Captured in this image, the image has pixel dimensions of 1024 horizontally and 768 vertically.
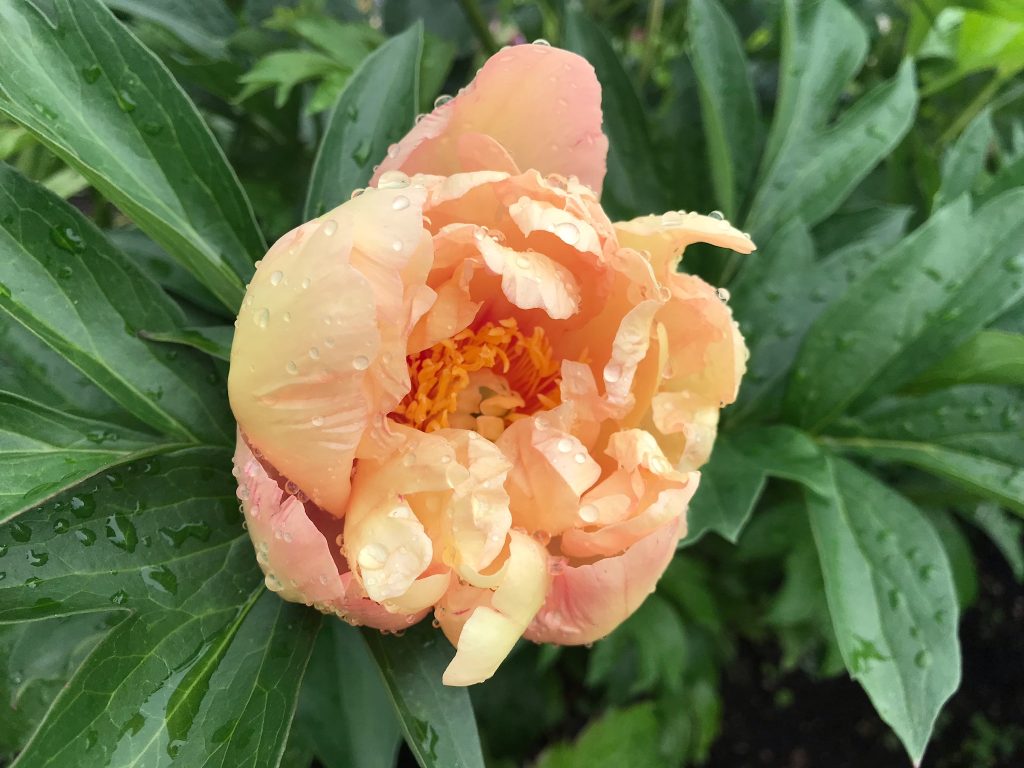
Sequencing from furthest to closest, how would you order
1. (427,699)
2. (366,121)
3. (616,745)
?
(616,745)
(366,121)
(427,699)

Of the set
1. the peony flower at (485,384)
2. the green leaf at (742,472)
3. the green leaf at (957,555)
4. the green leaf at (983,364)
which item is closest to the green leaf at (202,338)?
the peony flower at (485,384)

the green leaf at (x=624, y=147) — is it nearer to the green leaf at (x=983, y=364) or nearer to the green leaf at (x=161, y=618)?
the green leaf at (x=983, y=364)

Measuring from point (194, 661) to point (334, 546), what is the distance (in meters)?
0.10

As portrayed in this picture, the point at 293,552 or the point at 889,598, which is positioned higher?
the point at 293,552

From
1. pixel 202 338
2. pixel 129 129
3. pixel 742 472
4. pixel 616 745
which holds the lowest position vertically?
pixel 616 745

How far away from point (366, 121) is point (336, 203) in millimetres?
66

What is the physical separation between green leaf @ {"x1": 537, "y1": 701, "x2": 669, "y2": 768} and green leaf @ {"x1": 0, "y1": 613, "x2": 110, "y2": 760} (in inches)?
32.5

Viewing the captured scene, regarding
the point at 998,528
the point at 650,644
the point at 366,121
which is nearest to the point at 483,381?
the point at 366,121

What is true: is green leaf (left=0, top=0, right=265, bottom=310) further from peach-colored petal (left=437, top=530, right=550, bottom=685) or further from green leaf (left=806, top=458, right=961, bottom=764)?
green leaf (left=806, top=458, right=961, bottom=764)

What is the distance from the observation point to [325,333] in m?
0.38

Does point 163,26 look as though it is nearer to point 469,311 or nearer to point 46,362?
point 46,362

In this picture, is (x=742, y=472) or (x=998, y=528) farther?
(x=998, y=528)

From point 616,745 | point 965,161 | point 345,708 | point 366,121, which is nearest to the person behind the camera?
point 366,121

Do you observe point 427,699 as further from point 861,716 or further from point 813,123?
point 861,716
